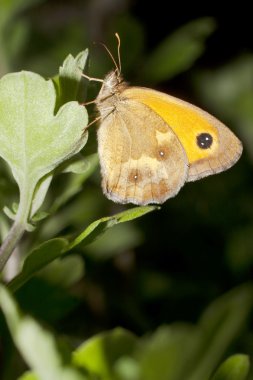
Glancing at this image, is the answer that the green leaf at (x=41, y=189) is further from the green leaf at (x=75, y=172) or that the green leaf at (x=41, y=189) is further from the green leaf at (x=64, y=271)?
the green leaf at (x=64, y=271)

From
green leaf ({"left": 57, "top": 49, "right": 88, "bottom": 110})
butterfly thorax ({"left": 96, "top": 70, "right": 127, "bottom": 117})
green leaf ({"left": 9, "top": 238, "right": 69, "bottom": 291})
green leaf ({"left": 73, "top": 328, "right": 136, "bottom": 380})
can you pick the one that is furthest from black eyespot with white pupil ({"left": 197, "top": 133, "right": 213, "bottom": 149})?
green leaf ({"left": 73, "top": 328, "right": 136, "bottom": 380})

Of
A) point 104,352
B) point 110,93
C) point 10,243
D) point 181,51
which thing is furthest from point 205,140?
point 104,352

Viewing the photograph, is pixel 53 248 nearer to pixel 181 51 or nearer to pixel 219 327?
pixel 219 327

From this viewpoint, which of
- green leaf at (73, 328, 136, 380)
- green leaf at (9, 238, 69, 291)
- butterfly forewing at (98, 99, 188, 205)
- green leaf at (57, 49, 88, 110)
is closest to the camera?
green leaf at (73, 328, 136, 380)

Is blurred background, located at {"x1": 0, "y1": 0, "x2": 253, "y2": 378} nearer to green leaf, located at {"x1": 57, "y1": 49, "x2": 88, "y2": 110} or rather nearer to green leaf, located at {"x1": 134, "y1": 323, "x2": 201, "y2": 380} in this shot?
green leaf, located at {"x1": 57, "y1": 49, "x2": 88, "y2": 110}

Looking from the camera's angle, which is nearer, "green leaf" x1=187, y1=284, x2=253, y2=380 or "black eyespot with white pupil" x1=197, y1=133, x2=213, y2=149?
"green leaf" x1=187, y1=284, x2=253, y2=380

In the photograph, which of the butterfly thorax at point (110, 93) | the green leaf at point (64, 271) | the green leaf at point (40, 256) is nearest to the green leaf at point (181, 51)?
the butterfly thorax at point (110, 93)
